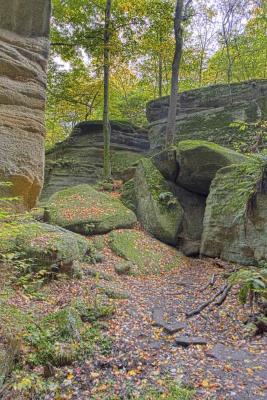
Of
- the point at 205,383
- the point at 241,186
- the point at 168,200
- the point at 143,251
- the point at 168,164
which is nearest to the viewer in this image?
the point at 205,383

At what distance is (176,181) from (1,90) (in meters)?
7.32

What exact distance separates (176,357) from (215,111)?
512 inches

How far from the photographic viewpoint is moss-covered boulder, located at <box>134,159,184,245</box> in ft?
33.9

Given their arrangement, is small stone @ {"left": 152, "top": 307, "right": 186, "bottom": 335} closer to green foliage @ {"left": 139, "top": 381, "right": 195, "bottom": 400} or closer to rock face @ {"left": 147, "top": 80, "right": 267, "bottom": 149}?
green foliage @ {"left": 139, "top": 381, "right": 195, "bottom": 400}

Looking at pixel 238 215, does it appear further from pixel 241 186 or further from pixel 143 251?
pixel 143 251

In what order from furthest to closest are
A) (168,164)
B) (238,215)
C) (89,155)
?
(89,155) → (168,164) → (238,215)

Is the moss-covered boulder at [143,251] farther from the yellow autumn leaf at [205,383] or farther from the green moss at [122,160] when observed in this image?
the green moss at [122,160]

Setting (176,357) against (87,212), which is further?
(87,212)

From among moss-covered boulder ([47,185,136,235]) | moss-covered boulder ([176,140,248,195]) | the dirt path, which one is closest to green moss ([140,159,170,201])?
moss-covered boulder ([176,140,248,195])

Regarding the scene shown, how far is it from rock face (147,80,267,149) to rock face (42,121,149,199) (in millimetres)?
1987

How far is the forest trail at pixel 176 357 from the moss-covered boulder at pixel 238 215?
197 cm

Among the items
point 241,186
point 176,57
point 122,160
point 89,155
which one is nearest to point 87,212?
point 241,186

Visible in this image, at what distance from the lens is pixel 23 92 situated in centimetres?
574

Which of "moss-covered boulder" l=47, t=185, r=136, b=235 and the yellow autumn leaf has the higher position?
"moss-covered boulder" l=47, t=185, r=136, b=235
